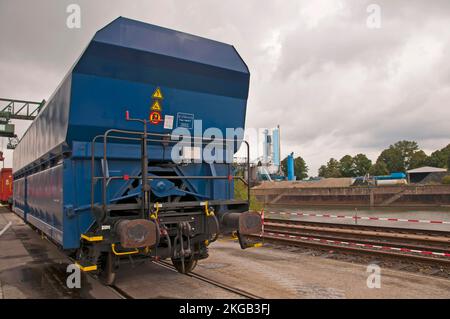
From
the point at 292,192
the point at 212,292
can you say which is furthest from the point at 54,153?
the point at 292,192

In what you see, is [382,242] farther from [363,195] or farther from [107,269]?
[363,195]

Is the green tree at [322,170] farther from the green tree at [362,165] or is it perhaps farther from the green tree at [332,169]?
the green tree at [362,165]

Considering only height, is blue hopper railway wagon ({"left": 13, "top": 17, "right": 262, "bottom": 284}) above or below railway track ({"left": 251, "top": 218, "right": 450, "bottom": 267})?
above

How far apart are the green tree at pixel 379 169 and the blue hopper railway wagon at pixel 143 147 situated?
9590cm

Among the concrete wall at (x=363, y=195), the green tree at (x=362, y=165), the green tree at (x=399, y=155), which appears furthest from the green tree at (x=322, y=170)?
the concrete wall at (x=363, y=195)

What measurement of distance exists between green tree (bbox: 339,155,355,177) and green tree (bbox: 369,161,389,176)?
5722 mm

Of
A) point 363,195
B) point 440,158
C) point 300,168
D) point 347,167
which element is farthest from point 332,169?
point 363,195

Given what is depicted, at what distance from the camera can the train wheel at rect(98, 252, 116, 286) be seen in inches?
199

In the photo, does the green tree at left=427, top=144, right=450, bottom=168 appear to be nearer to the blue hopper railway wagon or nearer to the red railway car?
the red railway car

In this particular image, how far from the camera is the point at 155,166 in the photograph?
5.86 metres

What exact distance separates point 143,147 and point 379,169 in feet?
323

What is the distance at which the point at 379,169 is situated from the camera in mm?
93812

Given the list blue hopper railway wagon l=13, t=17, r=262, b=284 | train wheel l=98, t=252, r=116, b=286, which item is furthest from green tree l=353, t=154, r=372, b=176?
train wheel l=98, t=252, r=116, b=286
